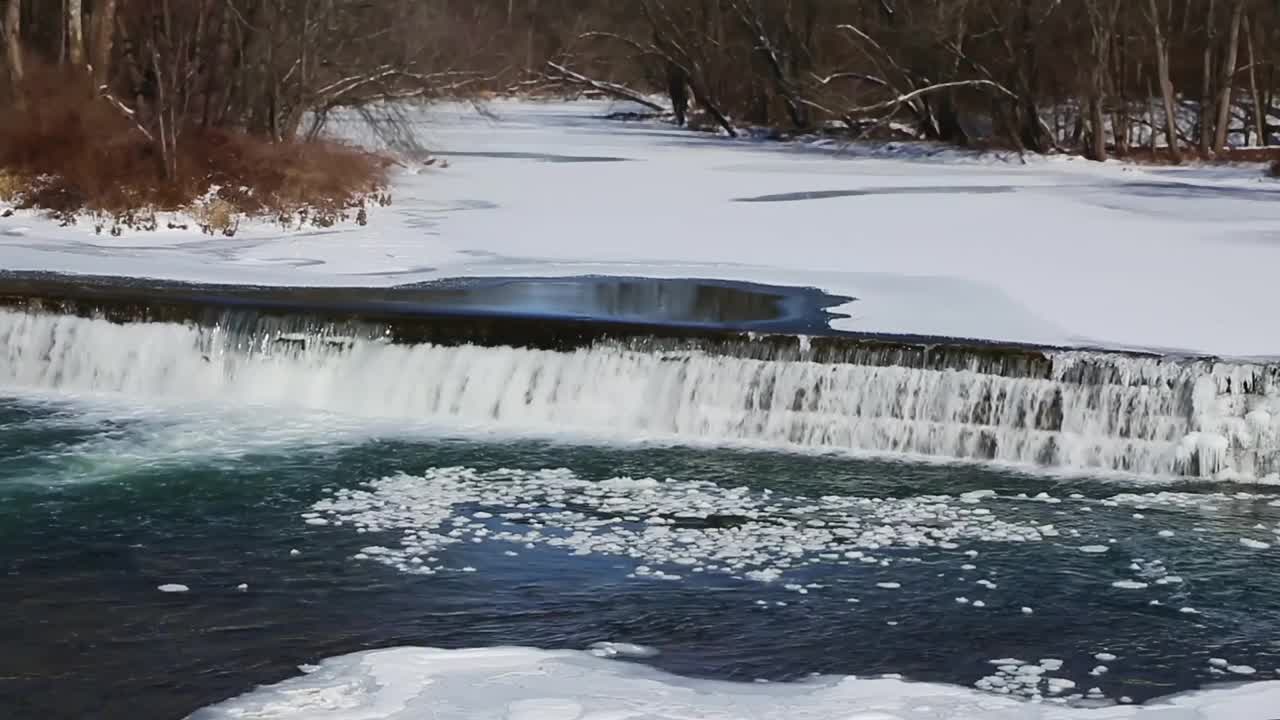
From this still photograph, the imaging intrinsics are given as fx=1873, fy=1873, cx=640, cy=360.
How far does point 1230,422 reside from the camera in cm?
1120

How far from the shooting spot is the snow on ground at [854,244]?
14.6 m

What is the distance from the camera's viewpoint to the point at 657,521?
30.8ft

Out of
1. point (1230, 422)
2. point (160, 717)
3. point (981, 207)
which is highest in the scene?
point (981, 207)

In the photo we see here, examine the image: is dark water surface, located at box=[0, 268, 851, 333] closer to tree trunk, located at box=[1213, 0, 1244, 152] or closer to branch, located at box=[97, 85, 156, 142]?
branch, located at box=[97, 85, 156, 142]

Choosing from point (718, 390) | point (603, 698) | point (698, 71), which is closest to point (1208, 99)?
point (698, 71)

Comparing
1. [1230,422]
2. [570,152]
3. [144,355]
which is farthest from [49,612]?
[570,152]

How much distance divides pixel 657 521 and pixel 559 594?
1.49 metres

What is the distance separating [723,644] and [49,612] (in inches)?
108

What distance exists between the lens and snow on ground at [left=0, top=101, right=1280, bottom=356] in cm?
1462

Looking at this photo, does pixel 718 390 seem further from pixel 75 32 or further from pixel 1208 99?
pixel 1208 99

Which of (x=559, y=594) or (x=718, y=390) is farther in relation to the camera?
(x=718, y=390)

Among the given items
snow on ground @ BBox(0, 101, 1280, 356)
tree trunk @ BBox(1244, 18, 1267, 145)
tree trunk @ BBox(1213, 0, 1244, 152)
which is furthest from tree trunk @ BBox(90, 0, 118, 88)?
tree trunk @ BBox(1244, 18, 1267, 145)

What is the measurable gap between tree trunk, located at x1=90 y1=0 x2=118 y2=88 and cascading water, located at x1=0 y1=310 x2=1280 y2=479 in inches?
548

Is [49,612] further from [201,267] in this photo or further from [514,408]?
[201,267]
